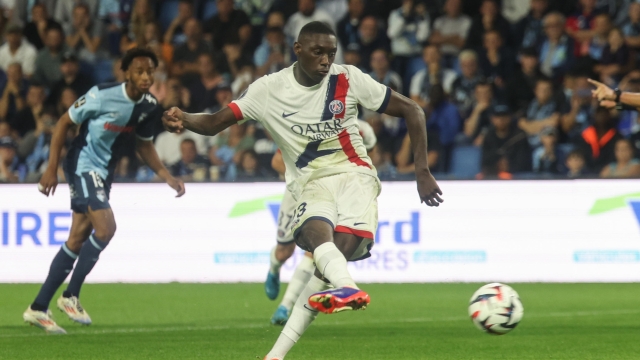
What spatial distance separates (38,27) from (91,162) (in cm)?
926

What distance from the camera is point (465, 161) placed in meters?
14.6

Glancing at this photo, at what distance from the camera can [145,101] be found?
8906 millimetres

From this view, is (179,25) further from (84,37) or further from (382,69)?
(382,69)

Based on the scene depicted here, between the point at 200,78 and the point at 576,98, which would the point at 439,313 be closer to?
the point at 576,98

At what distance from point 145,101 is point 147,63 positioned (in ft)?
1.53

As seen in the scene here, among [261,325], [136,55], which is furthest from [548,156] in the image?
[136,55]

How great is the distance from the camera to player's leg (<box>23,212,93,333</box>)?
28.2 feet

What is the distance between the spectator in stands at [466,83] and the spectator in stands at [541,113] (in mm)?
838

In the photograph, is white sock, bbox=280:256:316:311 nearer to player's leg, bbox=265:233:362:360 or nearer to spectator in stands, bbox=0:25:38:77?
player's leg, bbox=265:233:362:360

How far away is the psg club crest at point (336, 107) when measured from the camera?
20.6 feet

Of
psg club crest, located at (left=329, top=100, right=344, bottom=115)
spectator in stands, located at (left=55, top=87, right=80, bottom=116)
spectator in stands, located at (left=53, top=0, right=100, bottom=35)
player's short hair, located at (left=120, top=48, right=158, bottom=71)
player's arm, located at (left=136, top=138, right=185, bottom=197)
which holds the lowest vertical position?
player's arm, located at (left=136, top=138, right=185, bottom=197)

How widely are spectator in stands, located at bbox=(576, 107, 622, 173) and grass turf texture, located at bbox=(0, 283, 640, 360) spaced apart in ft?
6.74

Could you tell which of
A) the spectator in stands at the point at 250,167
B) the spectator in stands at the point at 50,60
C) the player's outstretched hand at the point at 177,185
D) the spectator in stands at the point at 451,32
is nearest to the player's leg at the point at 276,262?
the player's outstretched hand at the point at 177,185

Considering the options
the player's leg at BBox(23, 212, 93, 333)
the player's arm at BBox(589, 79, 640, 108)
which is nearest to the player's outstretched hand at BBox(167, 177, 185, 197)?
the player's leg at BBox(23, 212, 93, 333)
